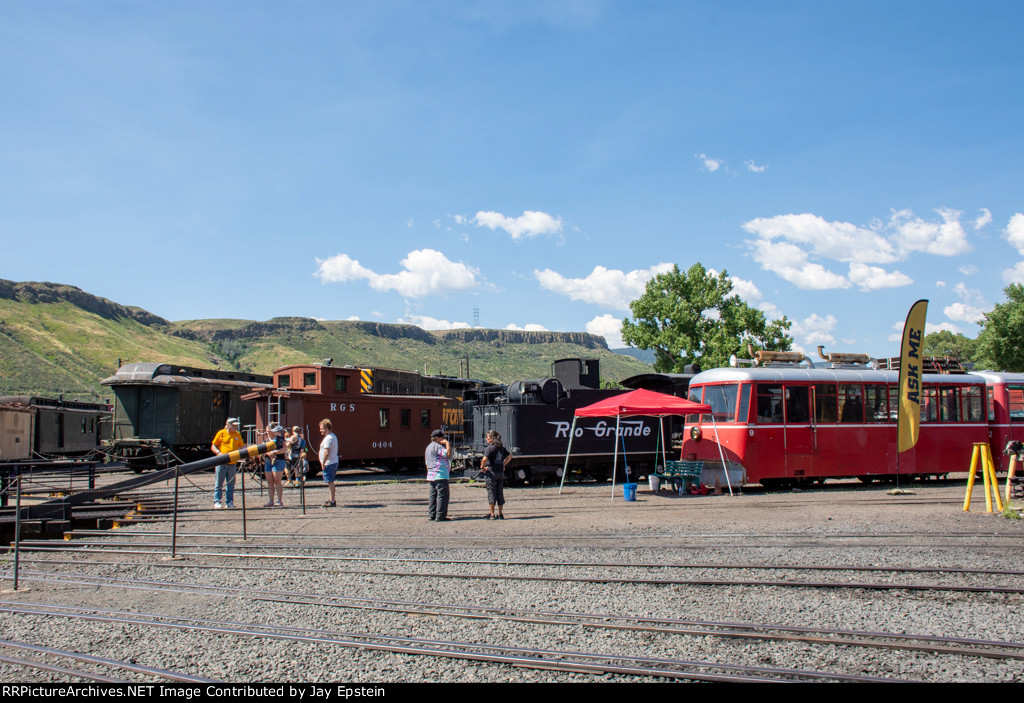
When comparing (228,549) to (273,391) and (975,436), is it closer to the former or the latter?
(273,391)

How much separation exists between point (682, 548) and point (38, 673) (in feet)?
22.7

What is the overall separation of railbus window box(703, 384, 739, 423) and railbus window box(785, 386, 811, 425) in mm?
1246

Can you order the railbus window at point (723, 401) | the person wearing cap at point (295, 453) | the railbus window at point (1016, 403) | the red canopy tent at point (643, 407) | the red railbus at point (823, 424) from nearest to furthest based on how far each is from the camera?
the red canopy tent at point (643, 407) < the person wearing cap at point (295, 453) < the red railbus at point (823, 424) < the railbus window at point (723, 401) < the railbus window at point (1016, 403)

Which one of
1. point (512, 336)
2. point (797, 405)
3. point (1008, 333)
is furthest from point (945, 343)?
point (797, 405)

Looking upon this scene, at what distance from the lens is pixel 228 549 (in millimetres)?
9031

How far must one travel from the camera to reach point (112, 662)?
16.1 feet

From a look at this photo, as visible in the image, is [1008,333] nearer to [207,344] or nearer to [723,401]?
[723,401]

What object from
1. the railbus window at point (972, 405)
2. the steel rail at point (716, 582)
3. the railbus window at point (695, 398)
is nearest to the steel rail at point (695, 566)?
the steel rail at point (716, 582)

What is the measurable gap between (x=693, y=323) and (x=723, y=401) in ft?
93.4

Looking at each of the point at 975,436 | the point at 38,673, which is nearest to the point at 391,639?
the point at 38,673

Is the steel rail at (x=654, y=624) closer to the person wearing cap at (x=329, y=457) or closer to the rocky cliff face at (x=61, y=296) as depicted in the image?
the person wearing cap at (x=329, y=457)

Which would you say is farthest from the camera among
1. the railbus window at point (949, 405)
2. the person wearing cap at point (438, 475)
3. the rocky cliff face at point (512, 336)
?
the rocky cliff face at point (512, 336)

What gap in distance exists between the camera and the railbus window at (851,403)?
52.9ft

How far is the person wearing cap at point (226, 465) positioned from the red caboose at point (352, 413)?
597 cm
